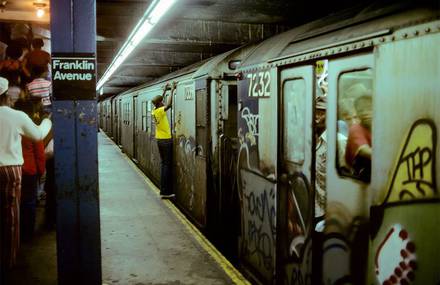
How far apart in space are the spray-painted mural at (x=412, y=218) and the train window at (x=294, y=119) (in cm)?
138

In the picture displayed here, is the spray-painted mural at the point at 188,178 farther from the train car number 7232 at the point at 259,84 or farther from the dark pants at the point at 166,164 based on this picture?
the train car number 7232 at the point at 259,84

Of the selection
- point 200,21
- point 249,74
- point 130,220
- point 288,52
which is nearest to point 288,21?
point 200,21

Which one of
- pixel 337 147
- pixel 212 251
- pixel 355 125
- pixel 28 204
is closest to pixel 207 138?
pixel 212 251

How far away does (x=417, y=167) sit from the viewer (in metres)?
2.55

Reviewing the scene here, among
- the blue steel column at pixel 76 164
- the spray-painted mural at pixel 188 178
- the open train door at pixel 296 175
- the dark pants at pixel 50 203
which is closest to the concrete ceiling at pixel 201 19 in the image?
the spray-painted mural at pixel 188 178

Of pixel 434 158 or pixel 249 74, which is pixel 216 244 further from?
pixel 434 158

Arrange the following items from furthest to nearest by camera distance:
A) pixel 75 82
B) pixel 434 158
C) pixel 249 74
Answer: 1. pixel 249 74
2. pixel 75 82
3. pixel 434 158

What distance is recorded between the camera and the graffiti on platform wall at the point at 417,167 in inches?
96.5

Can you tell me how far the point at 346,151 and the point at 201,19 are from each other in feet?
14.0

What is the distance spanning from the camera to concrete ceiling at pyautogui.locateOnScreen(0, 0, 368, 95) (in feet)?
20.1

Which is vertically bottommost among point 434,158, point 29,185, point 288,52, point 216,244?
point 216,244

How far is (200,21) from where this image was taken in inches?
286

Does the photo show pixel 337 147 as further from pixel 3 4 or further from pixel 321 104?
pixel 3 4

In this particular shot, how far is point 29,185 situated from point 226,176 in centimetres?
273
